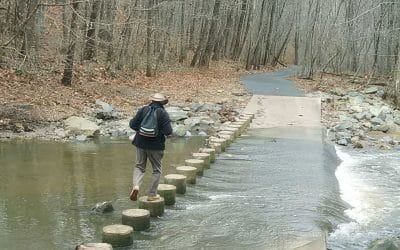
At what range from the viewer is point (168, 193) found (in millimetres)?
7887

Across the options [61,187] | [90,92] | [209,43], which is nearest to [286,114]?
[90,92]

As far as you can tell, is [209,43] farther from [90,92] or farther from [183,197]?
[183,197]

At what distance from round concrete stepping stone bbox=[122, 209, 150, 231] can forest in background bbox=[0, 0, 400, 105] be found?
7695 mm

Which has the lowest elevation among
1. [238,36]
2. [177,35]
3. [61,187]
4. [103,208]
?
[61,187]

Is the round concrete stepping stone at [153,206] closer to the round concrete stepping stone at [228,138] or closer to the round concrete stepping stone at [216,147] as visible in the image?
the round concrete stepping stone at [216,147]

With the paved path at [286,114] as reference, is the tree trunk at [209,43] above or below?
above

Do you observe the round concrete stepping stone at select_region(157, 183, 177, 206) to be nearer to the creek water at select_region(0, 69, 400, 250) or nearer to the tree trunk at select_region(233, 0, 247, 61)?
the creek water at select_region(0, 69, 400, 250)

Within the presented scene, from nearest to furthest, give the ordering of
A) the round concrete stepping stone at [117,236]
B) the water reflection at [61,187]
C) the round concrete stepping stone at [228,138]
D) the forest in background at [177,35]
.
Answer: the round concrete stepping stone at [117,236]
the water reflection at [61,187]
the round concrete stepping stone at [228,138]
the forest in background at [177,35]

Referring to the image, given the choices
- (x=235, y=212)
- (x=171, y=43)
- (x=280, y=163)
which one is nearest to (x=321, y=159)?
(x=280, y=163)

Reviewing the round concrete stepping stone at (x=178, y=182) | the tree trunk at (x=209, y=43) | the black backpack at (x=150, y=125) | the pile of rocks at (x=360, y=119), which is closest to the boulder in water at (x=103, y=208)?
the black backpack at (x=150, y=125)

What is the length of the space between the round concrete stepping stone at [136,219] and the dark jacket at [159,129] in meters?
1.04

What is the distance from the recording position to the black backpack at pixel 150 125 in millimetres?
7059

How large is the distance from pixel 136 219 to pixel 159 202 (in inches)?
32.0

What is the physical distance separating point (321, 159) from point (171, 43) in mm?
24432
